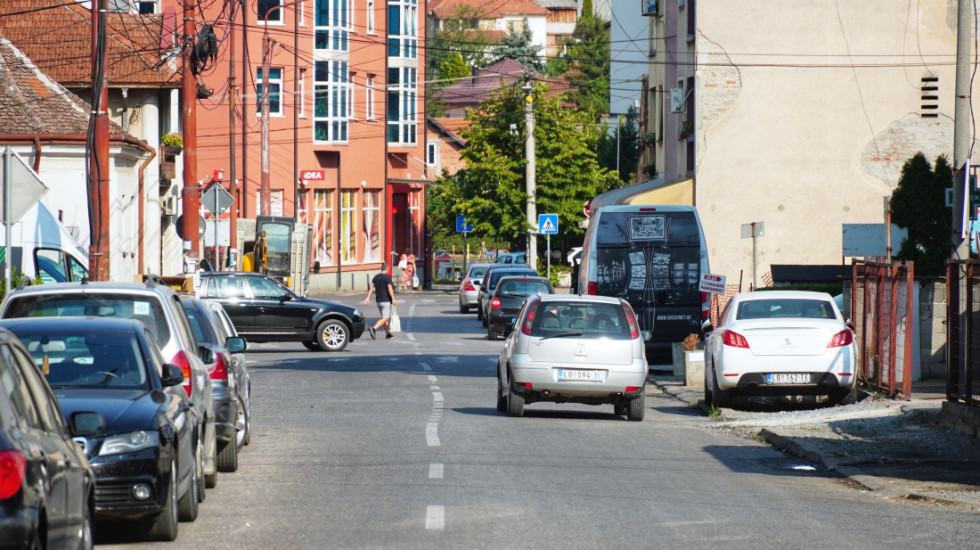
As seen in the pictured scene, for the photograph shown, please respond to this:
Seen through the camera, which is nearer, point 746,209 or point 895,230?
point 895,230

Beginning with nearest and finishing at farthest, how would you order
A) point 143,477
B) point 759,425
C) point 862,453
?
point 143,477
point 862,453
point 759,425

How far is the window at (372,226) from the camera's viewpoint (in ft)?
236

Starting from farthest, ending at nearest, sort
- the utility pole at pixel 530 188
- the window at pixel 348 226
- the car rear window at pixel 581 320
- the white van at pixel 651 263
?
the window at pixel 348 226 < the utility pole at pixel 530 188 < the white van at pixel 651 263 < the car rear window at pixel 581 320

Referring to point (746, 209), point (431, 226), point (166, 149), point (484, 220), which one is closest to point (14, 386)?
point (746, 209)

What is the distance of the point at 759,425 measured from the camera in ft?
57.9

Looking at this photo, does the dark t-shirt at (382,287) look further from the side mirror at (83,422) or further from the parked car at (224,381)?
the side mirror at (83,422)

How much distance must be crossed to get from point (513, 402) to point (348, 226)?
53132 mm

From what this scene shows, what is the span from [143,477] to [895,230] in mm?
19855

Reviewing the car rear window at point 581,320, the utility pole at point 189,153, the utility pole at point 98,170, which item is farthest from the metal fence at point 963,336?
the utility pole at point 189,153

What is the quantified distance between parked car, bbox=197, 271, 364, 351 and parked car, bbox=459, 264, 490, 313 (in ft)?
55.9


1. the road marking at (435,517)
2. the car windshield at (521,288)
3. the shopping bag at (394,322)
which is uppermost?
the car windshield at (521,288)

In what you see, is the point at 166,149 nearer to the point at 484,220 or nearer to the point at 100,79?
the point at 100,79

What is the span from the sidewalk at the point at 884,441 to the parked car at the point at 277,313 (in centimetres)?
1237

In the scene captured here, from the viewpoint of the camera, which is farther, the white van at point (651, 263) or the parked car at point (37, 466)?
the white van at point (651, 263)
